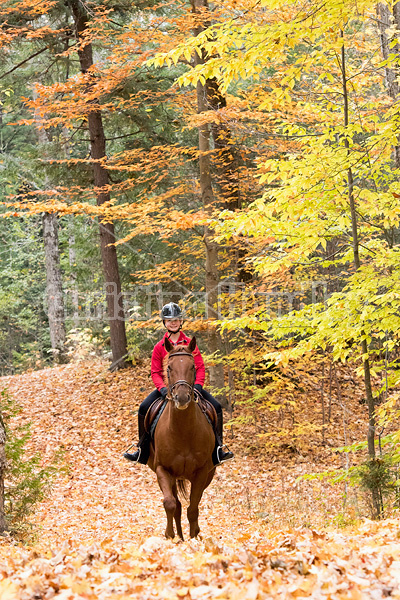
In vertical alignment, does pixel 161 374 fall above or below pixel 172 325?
below

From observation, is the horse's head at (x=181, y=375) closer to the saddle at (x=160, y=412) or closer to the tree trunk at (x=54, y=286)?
the saddle at (x=160, y=412)

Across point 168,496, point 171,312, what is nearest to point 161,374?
point 171,312

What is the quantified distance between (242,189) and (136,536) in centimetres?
1070

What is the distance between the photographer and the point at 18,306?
103ft

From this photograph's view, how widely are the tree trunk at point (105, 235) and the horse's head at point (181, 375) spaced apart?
11.3 meters

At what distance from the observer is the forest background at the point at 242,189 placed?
7535 millimetres

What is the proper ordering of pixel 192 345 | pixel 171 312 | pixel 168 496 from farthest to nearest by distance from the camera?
1. pixel 171 312
2. pixel 192 345
3. pixel 168 496

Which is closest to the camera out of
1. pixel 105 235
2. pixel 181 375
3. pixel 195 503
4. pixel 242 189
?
pixel 181 375

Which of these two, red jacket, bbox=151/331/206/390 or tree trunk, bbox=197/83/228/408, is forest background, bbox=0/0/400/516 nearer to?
tree trunk, bbox=197/83/228/408

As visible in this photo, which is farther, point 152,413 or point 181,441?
point 152,413

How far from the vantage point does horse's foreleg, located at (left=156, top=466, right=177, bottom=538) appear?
273 inches

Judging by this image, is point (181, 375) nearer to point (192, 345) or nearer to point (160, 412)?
point (192, 345)

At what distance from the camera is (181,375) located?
6.69 meters

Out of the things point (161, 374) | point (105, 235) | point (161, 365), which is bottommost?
point (161, 374)
